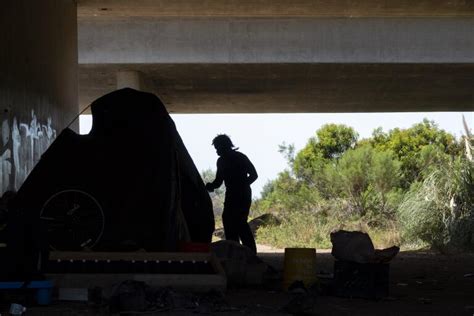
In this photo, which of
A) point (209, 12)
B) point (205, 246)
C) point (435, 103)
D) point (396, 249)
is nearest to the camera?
point (396, 249)

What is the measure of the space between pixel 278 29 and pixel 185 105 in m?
7.44

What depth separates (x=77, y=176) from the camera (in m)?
8.84

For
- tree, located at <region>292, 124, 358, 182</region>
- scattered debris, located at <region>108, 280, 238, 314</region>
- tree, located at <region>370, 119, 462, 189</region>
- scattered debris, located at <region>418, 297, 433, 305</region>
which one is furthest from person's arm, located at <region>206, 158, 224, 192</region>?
tree, located at <region>292, 124, 358, 182</region>

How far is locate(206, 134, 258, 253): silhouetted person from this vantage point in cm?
1101

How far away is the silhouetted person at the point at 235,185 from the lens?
433 inches

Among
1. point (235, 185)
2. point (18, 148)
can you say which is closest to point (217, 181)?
point (235, 185)

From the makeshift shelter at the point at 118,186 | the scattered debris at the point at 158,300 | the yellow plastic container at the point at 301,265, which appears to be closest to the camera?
the scattered debris at the point at 158,300

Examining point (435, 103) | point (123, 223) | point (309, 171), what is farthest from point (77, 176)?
point (309, 171)

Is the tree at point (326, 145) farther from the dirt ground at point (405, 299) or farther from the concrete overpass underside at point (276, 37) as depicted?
the dirt ground at point (405, 299)

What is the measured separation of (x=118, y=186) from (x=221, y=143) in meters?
2.64

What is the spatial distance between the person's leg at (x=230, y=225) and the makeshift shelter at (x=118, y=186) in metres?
1.24

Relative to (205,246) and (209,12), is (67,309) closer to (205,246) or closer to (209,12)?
(205,246)

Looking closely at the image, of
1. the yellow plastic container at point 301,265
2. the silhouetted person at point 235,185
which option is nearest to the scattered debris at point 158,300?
the yellow plastic container at point 301,265

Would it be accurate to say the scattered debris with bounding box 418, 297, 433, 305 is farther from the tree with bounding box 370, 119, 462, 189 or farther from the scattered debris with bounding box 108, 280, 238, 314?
the tree with bounding box 370, 119, 462, 189
